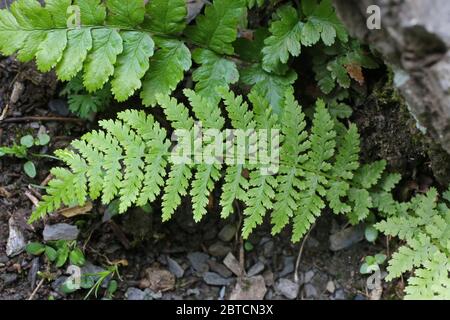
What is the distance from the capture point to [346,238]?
326 cm

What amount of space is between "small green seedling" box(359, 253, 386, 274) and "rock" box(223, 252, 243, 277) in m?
0.76

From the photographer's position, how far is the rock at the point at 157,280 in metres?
3.21

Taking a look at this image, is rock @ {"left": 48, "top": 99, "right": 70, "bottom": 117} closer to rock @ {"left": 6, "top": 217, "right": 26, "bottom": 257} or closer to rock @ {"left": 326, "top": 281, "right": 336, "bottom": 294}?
rock @ {"left": 6, "top": 217, "right": 26, "bottom": 257}

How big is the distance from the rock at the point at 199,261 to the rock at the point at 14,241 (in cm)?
101

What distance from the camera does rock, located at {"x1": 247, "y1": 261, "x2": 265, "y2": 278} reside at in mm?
3279

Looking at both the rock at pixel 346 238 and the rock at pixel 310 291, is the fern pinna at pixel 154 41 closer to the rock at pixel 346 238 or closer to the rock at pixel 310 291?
the rock at pixel 346 238

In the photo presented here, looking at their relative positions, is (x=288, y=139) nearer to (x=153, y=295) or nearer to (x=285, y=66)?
(x=285, y=66)

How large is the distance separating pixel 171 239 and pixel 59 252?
690 millimetres

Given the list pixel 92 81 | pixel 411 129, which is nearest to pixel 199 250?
pixel 92 81

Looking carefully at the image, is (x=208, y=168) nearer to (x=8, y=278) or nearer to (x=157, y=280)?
(x=157, y=280)

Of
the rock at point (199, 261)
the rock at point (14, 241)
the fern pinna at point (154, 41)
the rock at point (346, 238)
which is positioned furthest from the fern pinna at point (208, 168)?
the rock at point (199, 261)

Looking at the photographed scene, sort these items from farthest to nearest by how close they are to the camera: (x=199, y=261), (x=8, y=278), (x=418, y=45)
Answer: (x=199, y=261) < (x=8, y=278) < (x=418, y=45)

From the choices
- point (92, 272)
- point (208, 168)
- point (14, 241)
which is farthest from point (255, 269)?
point (14, 241)

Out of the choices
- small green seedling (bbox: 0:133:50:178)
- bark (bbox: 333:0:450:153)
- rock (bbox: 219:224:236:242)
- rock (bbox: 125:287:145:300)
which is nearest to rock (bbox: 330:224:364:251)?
rock (bbox: 219:224:236:242)
